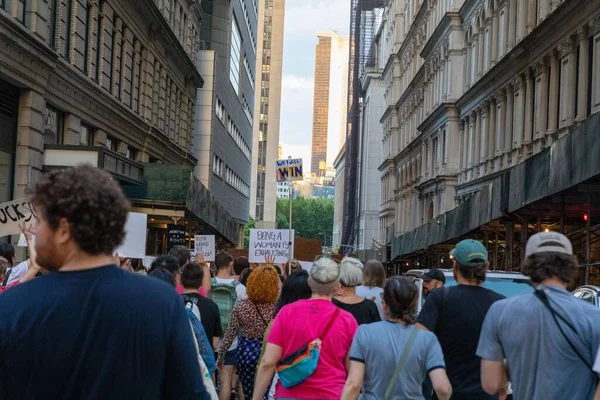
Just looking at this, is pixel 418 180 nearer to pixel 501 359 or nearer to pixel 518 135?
pixel 518 135

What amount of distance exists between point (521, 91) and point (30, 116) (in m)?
20.5

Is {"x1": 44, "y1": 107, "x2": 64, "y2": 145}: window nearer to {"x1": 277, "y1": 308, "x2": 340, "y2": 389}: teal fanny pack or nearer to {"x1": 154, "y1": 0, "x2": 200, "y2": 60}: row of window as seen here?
{"x1": 154, "y1": 0, "x2": 200, "y2": 60}: row of window

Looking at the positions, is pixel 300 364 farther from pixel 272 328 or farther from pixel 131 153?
pixel 131 153

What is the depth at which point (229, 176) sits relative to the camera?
233 ft

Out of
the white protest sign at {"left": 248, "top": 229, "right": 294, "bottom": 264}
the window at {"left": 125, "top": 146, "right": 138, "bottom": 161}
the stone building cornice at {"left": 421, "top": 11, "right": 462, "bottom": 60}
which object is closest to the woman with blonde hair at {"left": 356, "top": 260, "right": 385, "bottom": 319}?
the white protest sign at {"left": 248, "top": 229, "right": 294, "bottom": 264}

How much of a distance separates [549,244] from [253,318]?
4530mm

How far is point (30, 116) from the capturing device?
2127 centimetres

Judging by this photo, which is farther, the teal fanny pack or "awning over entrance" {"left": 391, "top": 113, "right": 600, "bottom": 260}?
"awning over entrance" {"left": 391, "top": 113, "right": 600, "bottom": 260}

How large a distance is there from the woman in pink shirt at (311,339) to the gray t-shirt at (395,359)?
49cm

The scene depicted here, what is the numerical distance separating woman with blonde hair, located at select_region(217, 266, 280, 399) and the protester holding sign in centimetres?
587

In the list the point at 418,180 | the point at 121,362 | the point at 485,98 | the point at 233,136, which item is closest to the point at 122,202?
the point at 121,362

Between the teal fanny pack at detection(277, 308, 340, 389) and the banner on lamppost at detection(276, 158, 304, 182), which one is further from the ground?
the banner on lamppost at detection(276, 158, 304, 182)

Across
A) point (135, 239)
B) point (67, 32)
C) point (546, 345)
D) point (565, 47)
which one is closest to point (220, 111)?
point (565, 47)

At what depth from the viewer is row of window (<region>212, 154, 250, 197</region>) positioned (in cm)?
6059
